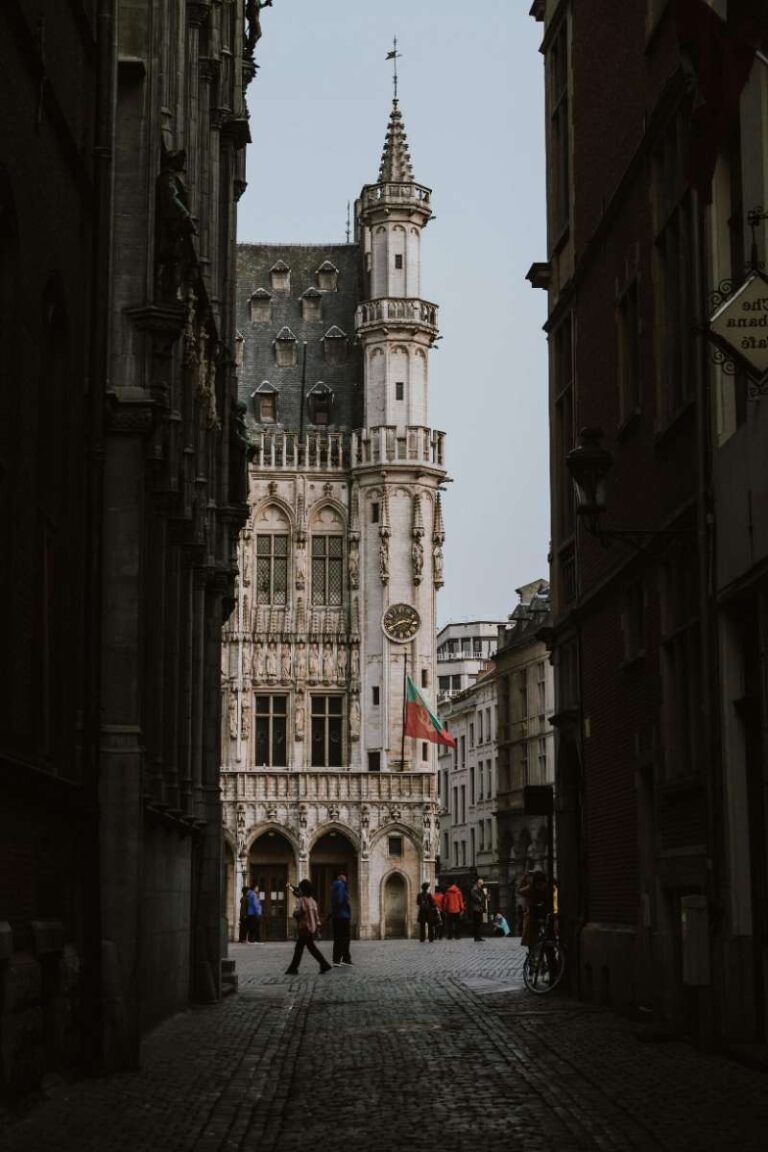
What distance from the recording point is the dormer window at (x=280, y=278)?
84.7 metres

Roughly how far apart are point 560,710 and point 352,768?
161ft

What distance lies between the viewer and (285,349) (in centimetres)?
8306

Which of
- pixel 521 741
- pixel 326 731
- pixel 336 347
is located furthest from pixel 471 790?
pixel 336 347

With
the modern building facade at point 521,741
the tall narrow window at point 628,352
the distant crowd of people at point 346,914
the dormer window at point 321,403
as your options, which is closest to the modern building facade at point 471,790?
the modern building facade at point 521,741

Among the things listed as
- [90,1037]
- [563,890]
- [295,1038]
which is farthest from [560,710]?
[90,1037]

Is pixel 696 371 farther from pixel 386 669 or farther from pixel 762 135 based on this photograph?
pixel 386 669

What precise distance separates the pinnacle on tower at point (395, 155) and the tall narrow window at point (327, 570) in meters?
14.7

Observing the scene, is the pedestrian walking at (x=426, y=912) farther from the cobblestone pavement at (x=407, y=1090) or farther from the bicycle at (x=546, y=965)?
the cobblestone pavement at (x=407, y=1090)

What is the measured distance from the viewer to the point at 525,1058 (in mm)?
16344

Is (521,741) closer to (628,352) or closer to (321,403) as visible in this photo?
(321,403)

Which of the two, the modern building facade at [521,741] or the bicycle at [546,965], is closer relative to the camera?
the bicycle at [546,965]

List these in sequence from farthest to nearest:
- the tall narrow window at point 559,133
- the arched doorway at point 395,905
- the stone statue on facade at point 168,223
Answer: the arched doorway at point 395,905
the tall narrow window at point 559,133
the stone statue on facade at point 168,223

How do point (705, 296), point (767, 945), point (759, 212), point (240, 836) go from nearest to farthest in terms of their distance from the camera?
point (759, 212) → point (767, 945) → point (705, 296) → point (240, 836)

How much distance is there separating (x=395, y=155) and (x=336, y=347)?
7996 mm
